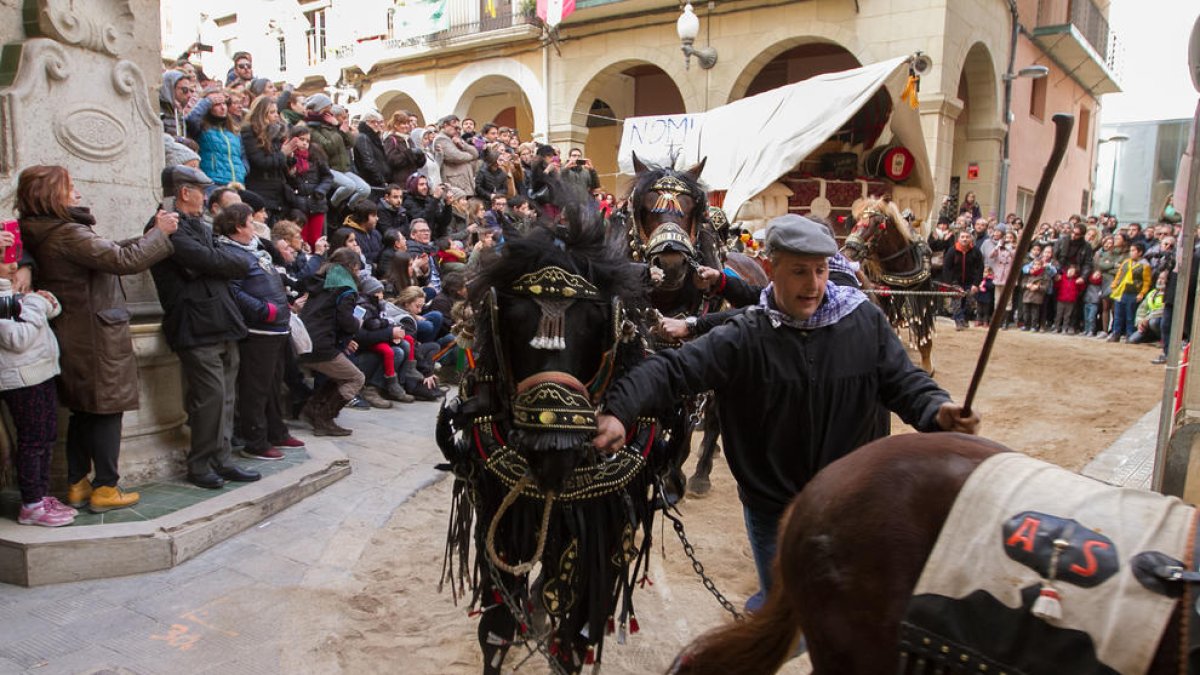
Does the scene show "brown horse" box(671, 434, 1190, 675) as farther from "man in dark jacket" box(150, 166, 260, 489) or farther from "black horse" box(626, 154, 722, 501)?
"man in dark jacket" box(150, 166, 260, 489)

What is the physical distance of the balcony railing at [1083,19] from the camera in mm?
22016

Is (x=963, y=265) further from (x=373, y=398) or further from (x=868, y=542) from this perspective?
(x=868, y=542)

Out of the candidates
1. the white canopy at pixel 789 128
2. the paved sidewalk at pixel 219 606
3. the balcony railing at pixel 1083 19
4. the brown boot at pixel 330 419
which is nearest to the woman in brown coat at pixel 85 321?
the paved sidewalk at pixel 219 606

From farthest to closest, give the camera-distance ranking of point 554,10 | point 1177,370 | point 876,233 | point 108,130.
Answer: point 554,10 → point 876,233 → point 108,130 → point 1177,370

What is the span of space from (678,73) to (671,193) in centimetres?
1518

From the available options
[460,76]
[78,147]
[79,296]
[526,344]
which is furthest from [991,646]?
[460,76]

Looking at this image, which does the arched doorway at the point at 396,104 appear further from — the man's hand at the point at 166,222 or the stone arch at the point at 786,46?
the man's hand at the point at 166,222

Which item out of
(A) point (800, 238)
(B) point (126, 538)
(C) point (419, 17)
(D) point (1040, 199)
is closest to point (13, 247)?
(B) point (126, 538)

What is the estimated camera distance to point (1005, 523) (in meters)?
1.68

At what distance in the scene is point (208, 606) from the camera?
3.62m

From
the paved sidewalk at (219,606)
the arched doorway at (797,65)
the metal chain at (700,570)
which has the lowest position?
the paved sidewalk at (219,606)

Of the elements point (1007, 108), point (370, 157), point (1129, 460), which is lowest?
point (1129, 460)

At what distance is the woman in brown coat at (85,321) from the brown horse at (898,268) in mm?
7324

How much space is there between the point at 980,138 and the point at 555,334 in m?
19.4
